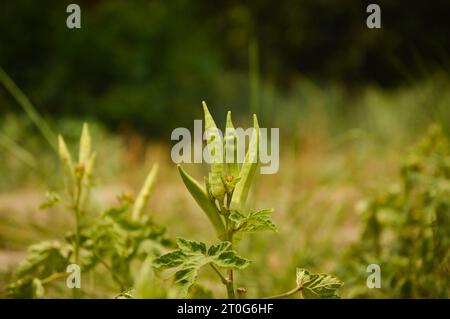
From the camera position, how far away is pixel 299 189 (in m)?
3.52

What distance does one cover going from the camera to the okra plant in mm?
740

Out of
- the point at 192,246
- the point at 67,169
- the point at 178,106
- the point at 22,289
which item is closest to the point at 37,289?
the point at 22,289

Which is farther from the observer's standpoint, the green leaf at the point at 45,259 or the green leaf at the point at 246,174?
the green leaf at the point at 45,259

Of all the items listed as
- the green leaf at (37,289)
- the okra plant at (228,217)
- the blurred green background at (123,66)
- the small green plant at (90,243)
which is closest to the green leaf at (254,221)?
the okra plant at (228,217)

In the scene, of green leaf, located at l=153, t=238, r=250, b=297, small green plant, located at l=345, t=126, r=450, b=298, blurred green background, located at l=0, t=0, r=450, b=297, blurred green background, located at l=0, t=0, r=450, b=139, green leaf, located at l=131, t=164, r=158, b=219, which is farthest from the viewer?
blurred green background, located at l=0, t=0, r=450, b=139

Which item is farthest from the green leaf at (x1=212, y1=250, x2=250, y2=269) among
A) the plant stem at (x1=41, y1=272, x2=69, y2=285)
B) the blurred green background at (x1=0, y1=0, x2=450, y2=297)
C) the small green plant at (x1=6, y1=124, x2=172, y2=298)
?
the blurred green background at (x1=0, y1=0, x2=450, y2=297)

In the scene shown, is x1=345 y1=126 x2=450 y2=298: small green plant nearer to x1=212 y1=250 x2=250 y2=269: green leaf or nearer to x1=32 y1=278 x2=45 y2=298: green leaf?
x1=212 y1=250 x2=250 y2=269: green leaf

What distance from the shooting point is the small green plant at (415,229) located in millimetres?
1197

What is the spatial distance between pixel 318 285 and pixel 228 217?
0.17 meters

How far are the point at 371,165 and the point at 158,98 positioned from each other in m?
3.17

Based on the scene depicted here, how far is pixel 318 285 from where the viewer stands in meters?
0.80

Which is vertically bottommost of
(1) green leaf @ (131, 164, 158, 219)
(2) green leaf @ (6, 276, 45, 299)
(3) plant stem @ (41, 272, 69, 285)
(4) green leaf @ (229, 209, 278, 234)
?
(2) green leaf @ (6, 276, 45, 299)

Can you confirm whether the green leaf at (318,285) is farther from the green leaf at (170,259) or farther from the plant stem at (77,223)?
the plant stem at (77,223)

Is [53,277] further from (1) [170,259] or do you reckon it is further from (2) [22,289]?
(1) [170,259]
